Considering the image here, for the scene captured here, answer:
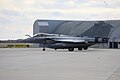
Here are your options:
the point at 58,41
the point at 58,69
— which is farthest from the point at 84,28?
the point at 58,69

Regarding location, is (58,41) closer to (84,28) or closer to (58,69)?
(58,69)

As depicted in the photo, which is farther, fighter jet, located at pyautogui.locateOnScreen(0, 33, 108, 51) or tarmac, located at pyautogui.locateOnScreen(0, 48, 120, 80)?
fighter jet, located at pyautogui.locateOnScreen(0, 33, 108, 51)

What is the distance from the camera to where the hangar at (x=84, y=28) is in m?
99.9

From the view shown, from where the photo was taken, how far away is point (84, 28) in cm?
11000

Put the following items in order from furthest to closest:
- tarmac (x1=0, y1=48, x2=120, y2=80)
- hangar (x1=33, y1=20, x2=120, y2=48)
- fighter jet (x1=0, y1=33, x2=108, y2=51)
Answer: hangar (x1=33, y1=20, x2=120, y2=48), fighter jet (x1=0, y1=33, x2=108, y2=51), tarmac (x1=0, y1=48, x2=120, y2=80)

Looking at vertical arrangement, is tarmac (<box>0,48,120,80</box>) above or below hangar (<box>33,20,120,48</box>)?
below

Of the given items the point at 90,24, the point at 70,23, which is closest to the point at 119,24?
the point at 90,24

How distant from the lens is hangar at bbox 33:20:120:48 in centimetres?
9994

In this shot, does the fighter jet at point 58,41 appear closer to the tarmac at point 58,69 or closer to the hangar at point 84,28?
the tarmac at point 58,69

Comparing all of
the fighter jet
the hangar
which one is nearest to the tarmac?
the fighter jet

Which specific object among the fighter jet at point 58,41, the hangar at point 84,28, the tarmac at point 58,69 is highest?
the hangar at point 84,28

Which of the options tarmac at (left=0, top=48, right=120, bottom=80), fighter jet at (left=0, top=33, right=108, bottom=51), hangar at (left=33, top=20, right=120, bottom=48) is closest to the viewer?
tarmac at (left=0, top=48, right=120, bottom=80)

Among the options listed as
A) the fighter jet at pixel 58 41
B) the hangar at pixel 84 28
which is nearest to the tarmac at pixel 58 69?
the fighter jet at pixel 58 41

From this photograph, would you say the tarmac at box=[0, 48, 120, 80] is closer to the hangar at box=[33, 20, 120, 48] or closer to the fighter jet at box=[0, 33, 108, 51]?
the fighter jet at box=[0, 33, 108, 51]
